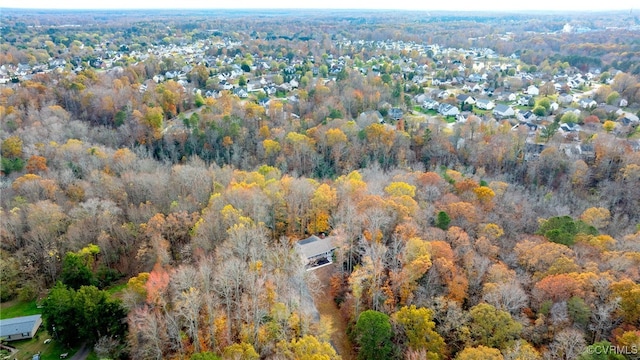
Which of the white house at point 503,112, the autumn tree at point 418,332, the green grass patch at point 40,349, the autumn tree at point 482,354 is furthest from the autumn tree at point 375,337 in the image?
the white house at point 503,112

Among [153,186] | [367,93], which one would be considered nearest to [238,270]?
[153,186]

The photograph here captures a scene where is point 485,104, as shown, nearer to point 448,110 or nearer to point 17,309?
point 448,110

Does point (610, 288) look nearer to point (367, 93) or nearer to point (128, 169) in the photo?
point (128, 169)

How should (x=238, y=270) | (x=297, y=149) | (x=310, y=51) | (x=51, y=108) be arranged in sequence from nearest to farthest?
(x=238, y=270) → (x=297, y=149) → (x=51, y=108) → (x=310, y=51)

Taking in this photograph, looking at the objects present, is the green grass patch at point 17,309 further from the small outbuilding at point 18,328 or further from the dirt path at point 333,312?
the dirt path at point 333,312

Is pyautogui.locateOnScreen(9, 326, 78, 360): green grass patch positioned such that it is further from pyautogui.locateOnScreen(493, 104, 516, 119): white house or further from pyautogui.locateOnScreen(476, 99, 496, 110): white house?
pyautogui.locateOnScreen(476, 99, 496, 110): white house
